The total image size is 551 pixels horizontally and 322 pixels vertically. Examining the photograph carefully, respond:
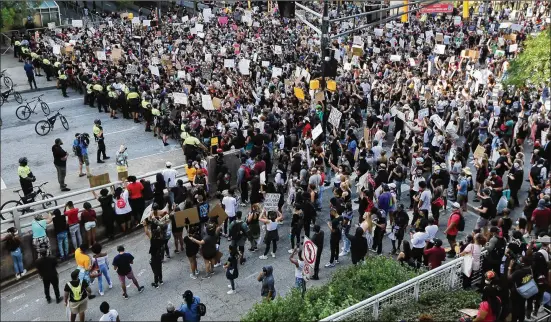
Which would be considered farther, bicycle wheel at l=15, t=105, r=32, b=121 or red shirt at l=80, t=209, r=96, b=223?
bicycle wheel at l=15, t=105, r=32, b=121

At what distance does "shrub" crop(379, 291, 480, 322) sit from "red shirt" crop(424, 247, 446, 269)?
A: 27.3 inches

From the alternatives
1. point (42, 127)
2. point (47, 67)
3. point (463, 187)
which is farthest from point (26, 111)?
point (463, 187)

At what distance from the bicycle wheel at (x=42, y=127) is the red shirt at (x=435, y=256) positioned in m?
16.2

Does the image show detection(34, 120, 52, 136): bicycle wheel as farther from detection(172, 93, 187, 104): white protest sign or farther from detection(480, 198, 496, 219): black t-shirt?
detection(480, 198, 496, 219): black t-shirt

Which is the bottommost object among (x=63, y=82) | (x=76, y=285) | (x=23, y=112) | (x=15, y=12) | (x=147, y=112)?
(x=76, y=285)

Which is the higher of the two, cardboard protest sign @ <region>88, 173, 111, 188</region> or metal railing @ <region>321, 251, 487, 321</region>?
cardboard protest sign @ <region>88, 173, 111, 188</region>

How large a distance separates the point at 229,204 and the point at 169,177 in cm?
234

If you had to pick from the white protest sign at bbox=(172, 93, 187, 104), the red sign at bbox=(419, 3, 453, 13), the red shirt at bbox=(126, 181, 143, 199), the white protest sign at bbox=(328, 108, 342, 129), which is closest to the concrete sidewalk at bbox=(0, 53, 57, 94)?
the white protest sign at bbox=(172, 93, 187, 104)

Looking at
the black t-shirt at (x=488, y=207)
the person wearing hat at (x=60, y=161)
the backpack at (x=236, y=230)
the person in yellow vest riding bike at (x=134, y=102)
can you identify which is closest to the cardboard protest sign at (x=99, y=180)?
the person wearing hat at (x=60, y=161)

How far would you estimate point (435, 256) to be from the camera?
12.0 m

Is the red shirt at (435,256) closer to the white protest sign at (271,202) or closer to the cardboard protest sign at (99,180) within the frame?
the white protest sign at (271,202)

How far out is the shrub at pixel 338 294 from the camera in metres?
9.99

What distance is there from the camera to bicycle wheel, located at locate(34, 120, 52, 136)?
22656 millimetres

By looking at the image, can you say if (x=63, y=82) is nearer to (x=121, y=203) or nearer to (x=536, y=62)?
(x=121, y=203)
